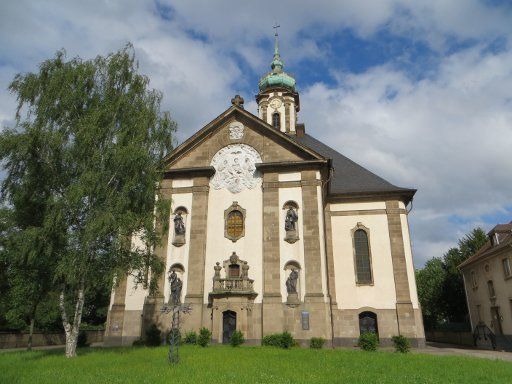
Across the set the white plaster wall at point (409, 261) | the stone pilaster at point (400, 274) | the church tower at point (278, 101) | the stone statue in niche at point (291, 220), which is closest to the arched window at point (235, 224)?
the stone statue in niche at point (291, 220)

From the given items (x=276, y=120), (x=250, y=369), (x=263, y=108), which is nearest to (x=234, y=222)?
(x=250, y=369)

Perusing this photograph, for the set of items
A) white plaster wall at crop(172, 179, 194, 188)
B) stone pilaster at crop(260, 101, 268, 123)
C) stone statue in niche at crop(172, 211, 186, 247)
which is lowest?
stone statue in niche at crop(172, 211, 186, 247)

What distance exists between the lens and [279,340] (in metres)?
21.4

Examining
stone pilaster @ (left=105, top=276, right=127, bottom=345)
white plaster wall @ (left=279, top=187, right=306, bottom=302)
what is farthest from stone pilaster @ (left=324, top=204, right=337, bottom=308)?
stone pilaster @ (left=105, top=276, right=127, bottom=345)

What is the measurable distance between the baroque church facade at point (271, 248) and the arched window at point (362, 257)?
63 millimetres

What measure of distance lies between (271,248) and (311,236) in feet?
7.82

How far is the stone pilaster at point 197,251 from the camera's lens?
76.0 feet

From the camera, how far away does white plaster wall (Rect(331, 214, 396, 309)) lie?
25.8 meters

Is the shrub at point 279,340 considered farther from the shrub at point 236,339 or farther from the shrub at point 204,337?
the shrub at point 204,337

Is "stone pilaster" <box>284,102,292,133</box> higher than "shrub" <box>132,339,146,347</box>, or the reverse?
"stone pilaster" <box>284,102,292,133</box>

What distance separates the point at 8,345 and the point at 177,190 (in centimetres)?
1636

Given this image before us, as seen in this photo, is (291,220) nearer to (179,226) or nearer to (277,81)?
(179,226)

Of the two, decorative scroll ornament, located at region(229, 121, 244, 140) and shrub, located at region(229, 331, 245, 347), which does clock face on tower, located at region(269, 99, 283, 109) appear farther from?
shrub, located at region(229, 331, 245, 347)

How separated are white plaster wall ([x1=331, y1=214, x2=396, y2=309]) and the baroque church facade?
6cm
